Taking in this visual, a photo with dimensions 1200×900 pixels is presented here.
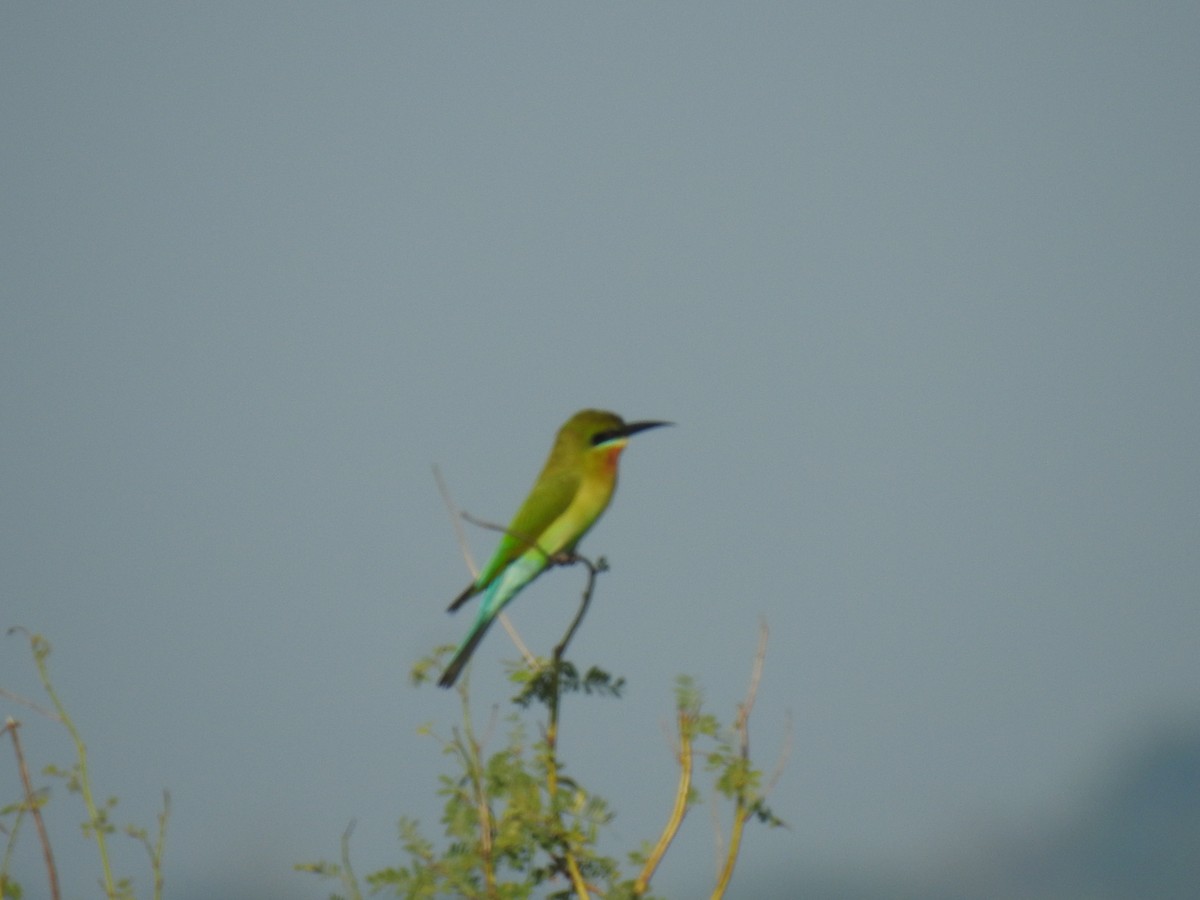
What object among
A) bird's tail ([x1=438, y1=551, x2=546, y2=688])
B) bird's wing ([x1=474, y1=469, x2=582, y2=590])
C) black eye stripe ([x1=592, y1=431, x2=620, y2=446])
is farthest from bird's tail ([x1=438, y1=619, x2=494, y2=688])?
black eye stripe ([x1=592, y1=431, x2=620, y2=446])

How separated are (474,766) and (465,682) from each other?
0.46 ft

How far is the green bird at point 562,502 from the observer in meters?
4.81

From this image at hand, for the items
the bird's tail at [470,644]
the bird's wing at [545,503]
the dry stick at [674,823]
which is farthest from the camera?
the bird's wing at [545,503]

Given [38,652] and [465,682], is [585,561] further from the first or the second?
[38,652]

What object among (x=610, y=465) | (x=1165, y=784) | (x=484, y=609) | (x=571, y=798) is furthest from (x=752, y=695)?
(x=1165, y=784)

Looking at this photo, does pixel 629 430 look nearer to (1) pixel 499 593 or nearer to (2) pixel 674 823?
(1) pixel 499 593

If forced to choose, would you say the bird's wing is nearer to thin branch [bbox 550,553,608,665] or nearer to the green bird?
the green bird

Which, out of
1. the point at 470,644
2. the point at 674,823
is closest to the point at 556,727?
the point at 674,823

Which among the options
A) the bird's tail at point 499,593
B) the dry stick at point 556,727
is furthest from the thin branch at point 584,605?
the bird's tail at point 499,593

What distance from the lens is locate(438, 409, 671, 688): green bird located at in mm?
4812

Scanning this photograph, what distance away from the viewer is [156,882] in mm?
2455

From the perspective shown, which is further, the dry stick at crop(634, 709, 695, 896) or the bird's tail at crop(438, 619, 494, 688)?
the bird's tail at crop(438, 619, 494, 688)

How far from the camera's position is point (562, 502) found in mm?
5031

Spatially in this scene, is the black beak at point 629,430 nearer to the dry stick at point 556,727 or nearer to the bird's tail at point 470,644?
the bird's tail at point 470,644
